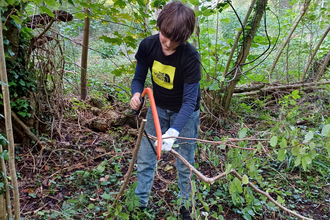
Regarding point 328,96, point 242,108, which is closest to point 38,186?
point 242,108

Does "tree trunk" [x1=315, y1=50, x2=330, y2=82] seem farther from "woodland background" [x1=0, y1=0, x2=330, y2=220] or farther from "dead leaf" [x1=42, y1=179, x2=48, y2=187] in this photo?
"dead leaf" [x1=42, y1=179, x2=48, y2=187]

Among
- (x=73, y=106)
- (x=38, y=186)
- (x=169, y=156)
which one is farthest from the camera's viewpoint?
(x=73, y=106)

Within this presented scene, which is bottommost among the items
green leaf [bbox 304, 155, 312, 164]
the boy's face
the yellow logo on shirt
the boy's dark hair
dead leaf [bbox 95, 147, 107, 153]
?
dead leaf [bbox 95, 147, 107, 153]

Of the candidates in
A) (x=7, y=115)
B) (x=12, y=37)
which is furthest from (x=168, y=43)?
(x=12, y=37)

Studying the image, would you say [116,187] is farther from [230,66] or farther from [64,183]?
[230,66]

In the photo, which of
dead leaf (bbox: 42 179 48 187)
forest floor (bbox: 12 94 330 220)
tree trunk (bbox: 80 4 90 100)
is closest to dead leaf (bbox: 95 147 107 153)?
forest floor (bbox: 12 94 330 220)

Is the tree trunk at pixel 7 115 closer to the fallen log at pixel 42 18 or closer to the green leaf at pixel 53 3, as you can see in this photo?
the green leaf at pixel 53 3

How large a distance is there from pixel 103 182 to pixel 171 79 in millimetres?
1290

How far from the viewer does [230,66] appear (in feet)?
11.2

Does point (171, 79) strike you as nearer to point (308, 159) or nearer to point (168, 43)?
point (168, 43)

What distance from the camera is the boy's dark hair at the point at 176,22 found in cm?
126

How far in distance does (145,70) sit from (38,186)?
149 cm

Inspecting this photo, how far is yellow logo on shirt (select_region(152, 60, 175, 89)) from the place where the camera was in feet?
5.05

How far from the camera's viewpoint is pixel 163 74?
157 centimetres
